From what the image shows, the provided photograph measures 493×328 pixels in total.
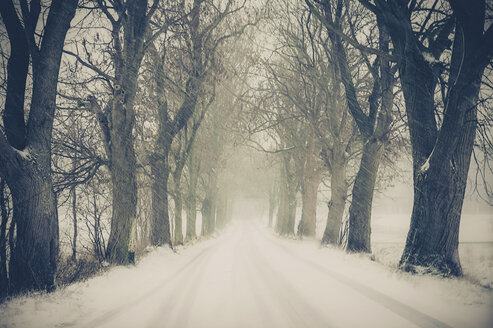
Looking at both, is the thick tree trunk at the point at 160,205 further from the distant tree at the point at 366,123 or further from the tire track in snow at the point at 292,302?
the distant tree at the point at 366,123

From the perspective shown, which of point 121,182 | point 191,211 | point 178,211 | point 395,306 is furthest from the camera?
point 191,211

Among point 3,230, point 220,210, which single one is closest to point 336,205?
point 3,230

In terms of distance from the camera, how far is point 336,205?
39.8ft

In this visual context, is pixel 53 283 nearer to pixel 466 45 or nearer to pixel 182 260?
pixel 182 260

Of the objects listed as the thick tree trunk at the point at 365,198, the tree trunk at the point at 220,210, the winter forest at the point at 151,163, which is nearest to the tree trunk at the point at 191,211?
the winter forest at the point at 151,163

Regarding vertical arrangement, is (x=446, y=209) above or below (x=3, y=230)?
above

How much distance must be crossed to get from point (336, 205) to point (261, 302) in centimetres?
859

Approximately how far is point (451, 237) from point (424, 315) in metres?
2.60

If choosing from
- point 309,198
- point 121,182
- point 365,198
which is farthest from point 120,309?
point 309,198

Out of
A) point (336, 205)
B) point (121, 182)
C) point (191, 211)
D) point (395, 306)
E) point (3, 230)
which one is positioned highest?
point (121, 182)

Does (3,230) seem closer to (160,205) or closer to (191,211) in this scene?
(160,205)

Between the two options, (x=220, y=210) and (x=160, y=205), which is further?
(x=220, y=210)

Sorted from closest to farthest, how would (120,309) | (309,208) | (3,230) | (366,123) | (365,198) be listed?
1. (120,309)
2. (3,230)
3. (366,123)
4. (365,198)
5. (309,208)

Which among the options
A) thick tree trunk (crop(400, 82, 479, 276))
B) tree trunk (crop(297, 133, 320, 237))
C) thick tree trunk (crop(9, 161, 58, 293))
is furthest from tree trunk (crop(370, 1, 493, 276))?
tree trunk (crop(297, 133, 320, 237))
